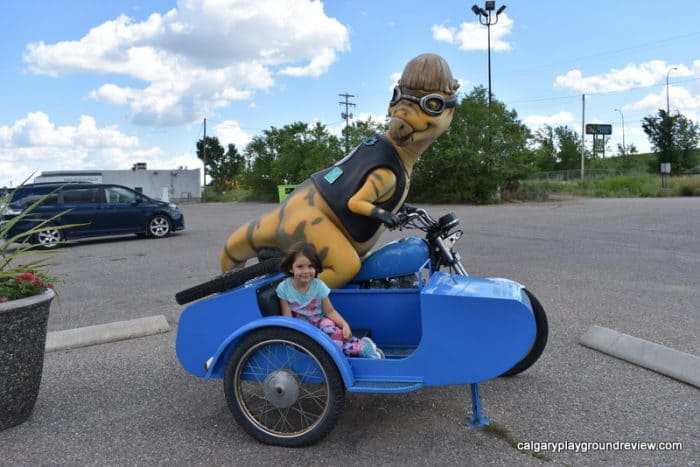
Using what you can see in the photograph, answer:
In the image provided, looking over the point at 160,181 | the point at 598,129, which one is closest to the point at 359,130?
the point at 160,181

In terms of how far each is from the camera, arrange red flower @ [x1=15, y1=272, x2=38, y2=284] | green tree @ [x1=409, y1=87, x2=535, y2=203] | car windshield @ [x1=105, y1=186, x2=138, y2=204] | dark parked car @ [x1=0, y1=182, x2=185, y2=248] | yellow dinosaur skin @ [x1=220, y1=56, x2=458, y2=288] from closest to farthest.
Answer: red flower @ [x1=15, y1=272, x2=38, y2=284]
yellow dinosaur skin @ [x1=220, y1=56, x2=458, y2=288]
dark parked car @ [x1=0, y1=182, x2=185, y2=248]
car windshield @ [x1=105, y1=186, x2=138, y2=204]
green tree @ [x1=409, y1=87, x2=535, y2=203]

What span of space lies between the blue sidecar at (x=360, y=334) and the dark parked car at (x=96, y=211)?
11642mm

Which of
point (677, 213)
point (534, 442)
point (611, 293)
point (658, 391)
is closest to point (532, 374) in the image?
point (658, 391)

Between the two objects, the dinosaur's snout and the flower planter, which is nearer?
the flower planter

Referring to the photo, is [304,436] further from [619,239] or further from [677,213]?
[677,213]

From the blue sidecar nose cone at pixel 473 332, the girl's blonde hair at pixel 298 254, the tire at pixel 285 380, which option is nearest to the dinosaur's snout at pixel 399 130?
the girl's blonde hair at pixel 298 254

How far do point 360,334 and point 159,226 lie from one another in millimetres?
12667

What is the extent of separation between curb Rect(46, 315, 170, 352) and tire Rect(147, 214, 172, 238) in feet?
32.3

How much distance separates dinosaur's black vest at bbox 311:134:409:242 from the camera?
149 inches

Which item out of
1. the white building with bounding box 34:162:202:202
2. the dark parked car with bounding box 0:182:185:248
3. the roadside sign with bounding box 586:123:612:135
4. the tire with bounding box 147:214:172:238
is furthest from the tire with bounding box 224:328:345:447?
the roadside sign with bounding box 586:123:612:135

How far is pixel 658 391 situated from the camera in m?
3.76

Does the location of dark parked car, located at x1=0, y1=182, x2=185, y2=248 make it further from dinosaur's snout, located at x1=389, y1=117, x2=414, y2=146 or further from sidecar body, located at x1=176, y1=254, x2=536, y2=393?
dinosaur's snout, located at x1=389, y1=117, x2=414, y2=146

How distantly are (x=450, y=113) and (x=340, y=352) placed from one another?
6.06ft

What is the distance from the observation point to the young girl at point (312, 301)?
10.6 ft
